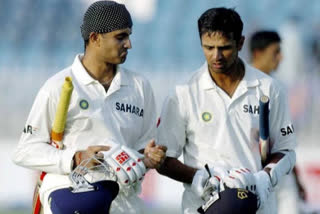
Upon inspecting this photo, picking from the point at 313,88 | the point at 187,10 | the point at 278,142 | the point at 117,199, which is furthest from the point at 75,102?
the point at 187,10

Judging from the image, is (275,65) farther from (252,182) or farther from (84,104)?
(84,104)

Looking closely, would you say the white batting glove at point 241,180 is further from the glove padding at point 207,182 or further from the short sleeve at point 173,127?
the short sleeve at point 173,127

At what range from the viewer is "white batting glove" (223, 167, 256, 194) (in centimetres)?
441

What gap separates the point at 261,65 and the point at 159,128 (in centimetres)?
206

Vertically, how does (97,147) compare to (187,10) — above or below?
above

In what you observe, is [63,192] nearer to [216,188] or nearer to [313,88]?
[216,188]

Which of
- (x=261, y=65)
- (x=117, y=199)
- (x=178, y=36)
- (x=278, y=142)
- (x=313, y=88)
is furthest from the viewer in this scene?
(x=178, y=36)

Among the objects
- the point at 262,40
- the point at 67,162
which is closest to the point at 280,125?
the point at 67,162

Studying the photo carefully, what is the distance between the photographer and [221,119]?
472cm

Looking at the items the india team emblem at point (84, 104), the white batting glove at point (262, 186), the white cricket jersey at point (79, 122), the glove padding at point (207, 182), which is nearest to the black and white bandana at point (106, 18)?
the white cricket jersey at point (79, 122)

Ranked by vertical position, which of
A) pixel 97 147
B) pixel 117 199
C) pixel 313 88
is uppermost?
pixel 97 147

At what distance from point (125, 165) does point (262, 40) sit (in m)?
2.82

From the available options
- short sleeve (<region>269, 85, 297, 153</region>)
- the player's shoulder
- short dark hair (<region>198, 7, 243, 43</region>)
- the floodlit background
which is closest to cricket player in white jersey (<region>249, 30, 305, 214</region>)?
short sleeve (<region>269, 85, 297, 153</region>)

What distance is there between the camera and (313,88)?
10688mm
